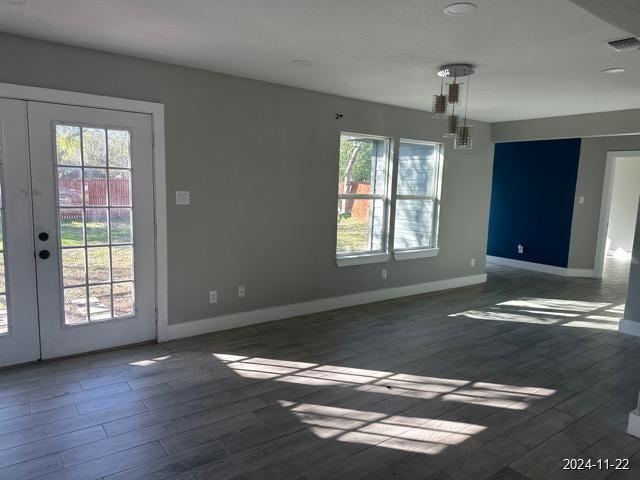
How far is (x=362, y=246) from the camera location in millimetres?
5414

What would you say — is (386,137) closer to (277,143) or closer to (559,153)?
(277,143)

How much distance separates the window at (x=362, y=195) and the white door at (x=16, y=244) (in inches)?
120

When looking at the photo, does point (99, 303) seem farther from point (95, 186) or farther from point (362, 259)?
point (362, 259)

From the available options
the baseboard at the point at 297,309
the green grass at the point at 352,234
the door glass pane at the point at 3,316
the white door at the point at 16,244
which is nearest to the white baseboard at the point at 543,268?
the baseboard at the point at 297,309

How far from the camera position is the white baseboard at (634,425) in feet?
8.47

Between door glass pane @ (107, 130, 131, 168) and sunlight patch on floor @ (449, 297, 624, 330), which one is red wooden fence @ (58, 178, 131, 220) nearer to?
door glass pane @ (107, 130, 131, 168)

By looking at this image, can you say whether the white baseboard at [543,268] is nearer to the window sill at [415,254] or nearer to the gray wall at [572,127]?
the gray wall at [572,127]

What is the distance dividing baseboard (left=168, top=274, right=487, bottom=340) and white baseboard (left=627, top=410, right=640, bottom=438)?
3.00 m

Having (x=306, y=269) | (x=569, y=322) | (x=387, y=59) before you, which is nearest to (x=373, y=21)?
(x=387, y=59)

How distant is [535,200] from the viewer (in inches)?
314

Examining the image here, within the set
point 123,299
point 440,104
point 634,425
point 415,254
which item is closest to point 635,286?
point 634,425

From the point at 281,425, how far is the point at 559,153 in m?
7.26
